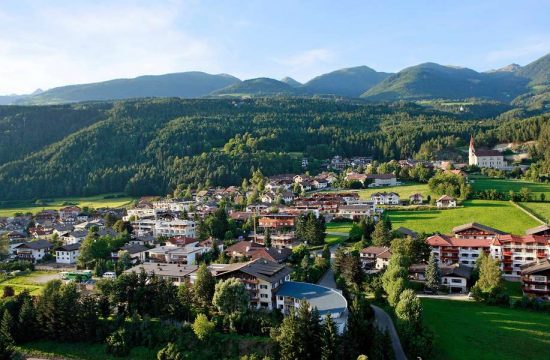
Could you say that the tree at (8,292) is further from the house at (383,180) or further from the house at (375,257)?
the house at (383,180)

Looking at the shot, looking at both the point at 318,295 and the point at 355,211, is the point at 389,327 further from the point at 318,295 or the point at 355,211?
the point at 355,211

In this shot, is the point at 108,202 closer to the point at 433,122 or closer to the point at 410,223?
the point at 410,223

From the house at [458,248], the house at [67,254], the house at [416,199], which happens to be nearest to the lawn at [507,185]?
the house at [416,199]

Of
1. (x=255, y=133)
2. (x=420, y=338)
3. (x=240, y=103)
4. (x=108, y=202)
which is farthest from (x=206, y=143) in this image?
(x=420, y=338)

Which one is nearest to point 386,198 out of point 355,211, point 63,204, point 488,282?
point 355,211

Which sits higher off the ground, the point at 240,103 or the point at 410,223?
the point at 240,103

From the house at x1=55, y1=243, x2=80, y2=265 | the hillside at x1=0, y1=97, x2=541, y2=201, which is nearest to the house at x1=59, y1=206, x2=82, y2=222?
the hillside at x1=0, y1=97, x2=541, y2=201
